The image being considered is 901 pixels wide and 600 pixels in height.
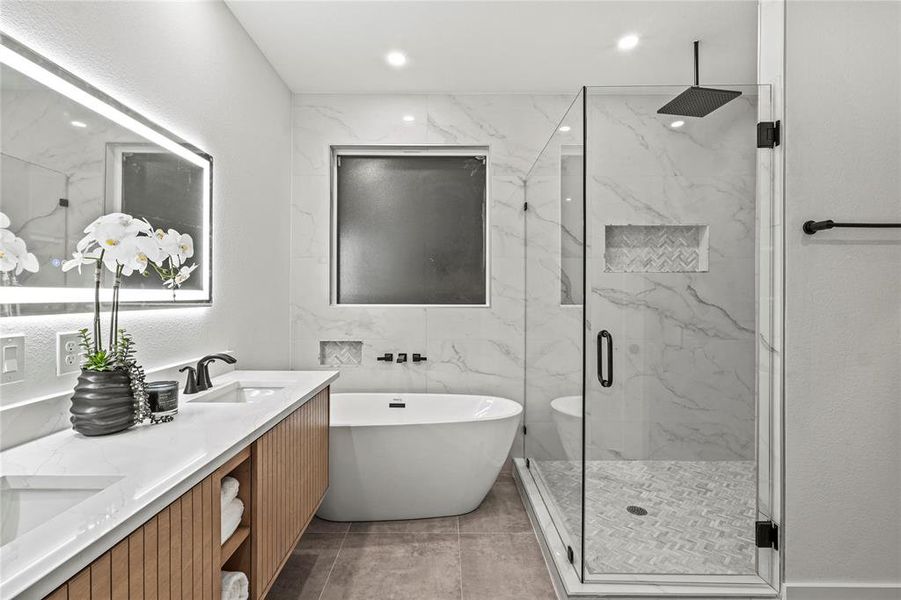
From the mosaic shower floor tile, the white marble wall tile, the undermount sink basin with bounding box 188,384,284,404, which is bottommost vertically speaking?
the mosaic shower floor tile

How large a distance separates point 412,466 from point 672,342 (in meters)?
1.38

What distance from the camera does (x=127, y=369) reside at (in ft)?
4.13

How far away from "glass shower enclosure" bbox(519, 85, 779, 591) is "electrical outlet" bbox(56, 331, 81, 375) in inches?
66.8

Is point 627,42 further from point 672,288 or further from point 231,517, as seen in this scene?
Answer: point 231,517

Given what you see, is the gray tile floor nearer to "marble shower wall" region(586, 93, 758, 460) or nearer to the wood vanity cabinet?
the wood vanity cabinet

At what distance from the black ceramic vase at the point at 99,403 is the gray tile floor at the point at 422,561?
1109 millimetres

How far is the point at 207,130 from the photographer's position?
2.08 metres

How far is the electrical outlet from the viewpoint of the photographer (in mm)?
1288

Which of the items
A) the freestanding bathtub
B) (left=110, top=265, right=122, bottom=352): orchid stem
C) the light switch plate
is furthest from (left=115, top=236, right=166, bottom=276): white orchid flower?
the freestanding bathtub

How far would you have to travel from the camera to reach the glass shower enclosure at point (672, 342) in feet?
5.77

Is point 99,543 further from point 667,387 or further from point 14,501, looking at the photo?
point 667,387

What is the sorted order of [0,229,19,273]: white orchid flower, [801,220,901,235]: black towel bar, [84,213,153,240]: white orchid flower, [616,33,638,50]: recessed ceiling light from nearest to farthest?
1. [0,229,19,273]: white orchid flower
2. [84,213,153,240]: white orchid flower
3. [801,220,901,235]: black towel bar
4. [616,33,638,50]: recessed ceiling light

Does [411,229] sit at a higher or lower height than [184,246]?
higher

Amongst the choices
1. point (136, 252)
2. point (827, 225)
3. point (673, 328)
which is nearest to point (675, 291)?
point (673, 328)
